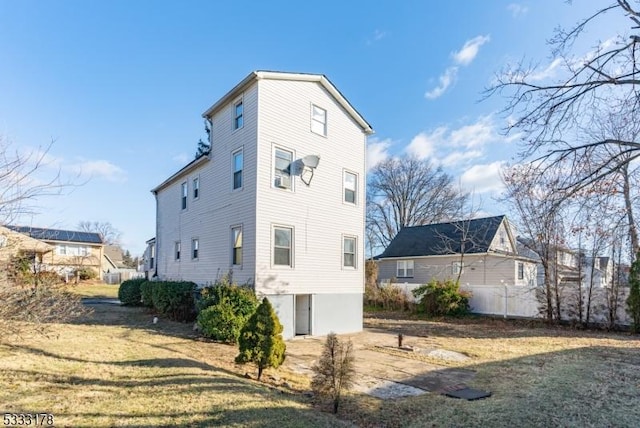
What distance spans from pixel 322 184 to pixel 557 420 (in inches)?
371

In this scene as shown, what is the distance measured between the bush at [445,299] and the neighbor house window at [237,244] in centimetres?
1034

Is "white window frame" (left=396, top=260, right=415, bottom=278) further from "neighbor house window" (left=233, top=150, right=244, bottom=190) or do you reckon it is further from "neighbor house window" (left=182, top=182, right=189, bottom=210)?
"neighbor house window" (left=233, top=150, right=244, bottom=190)

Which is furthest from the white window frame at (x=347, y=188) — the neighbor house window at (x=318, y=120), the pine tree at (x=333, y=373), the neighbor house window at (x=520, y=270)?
the neighbor house window at (x=520, y=270)

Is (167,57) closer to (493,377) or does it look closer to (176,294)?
(176,294)

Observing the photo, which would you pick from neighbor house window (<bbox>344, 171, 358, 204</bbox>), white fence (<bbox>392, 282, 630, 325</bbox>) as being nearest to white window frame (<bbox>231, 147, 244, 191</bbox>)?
neighbor house window (<bbox>344, 171, 358, 204</bbox>)

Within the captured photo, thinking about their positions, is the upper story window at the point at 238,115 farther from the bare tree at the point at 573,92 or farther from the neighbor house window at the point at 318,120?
the bare tree at the point at 573,92

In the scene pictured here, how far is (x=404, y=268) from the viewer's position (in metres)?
27.6

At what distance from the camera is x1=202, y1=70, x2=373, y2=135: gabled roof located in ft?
38.0

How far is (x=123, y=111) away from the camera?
13297mm

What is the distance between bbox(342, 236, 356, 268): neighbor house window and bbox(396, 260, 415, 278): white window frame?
1417cm

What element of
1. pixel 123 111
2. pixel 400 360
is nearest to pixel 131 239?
pixel 123 111

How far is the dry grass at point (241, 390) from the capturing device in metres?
4.62

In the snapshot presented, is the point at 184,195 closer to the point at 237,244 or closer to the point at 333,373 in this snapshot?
the point at 237,244

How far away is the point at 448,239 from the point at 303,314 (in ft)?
50.9
